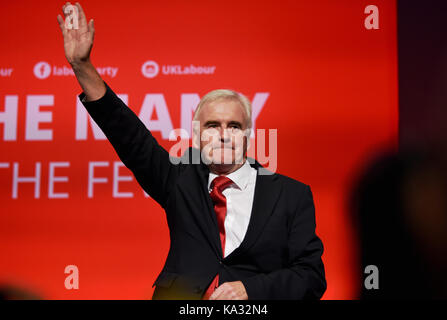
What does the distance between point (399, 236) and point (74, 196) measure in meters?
1.60

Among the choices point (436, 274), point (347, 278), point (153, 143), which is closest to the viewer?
point (153, 143)

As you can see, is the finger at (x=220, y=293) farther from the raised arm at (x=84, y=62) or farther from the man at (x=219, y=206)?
the raised arm at (x=84, y=62)

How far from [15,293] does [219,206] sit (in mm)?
1514

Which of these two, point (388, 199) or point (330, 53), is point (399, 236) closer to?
point (388, 199)

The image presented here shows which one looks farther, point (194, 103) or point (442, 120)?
point (194, 103)

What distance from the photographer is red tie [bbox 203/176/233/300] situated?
1168 mm

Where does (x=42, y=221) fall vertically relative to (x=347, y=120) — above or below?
below

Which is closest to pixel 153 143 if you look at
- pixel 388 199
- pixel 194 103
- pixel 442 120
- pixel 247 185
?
pixel 247 185

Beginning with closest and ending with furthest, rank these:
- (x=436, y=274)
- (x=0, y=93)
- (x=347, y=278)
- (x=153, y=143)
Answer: (x=153, y=143) → (x=436, y=274) → (x=347, y=278) → (x=0, y=93)

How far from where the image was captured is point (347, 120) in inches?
86.4

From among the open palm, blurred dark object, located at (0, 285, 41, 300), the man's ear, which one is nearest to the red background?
blurred dark object, located at (0, 285, 41, 300)

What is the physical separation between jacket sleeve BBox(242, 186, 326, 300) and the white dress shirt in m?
0.12

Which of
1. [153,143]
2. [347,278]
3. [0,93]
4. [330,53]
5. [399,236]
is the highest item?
[330,53]

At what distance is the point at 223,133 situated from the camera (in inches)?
49.8
